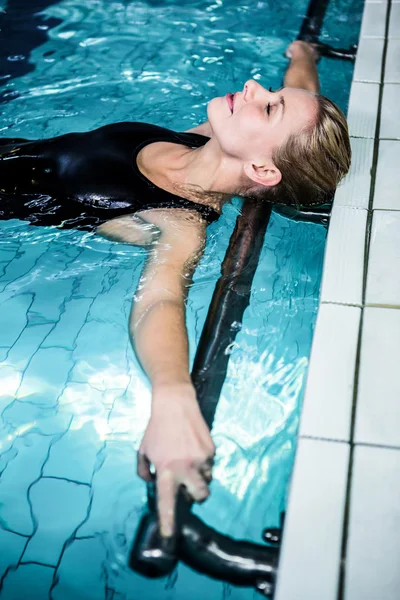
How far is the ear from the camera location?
2223 millimetres

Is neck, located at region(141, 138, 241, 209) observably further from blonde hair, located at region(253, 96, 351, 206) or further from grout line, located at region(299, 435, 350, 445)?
grout line, located at region(299, 435, 350, 445)

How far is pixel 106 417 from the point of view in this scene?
72.5 inches

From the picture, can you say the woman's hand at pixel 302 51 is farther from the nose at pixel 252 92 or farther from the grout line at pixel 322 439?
the grout line at pixel 322 439

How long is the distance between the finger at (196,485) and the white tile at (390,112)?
2.02 m

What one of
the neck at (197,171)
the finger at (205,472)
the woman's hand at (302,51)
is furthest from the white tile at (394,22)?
the finger at (205,472)

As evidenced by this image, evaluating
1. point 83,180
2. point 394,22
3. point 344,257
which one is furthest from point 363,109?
point 83,180

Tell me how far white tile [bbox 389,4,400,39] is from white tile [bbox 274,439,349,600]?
3166 millimetres

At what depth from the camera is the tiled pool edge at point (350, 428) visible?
1.28m

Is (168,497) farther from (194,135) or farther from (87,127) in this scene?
(87,127)

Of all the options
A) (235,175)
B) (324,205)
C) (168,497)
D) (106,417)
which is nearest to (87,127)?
(235,175)

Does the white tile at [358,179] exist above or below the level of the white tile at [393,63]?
below

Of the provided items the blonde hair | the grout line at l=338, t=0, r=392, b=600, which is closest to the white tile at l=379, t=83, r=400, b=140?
the grout line at l=338, t=0, r=392, b=600

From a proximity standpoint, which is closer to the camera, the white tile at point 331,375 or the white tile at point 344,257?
the white tile at point 331,375

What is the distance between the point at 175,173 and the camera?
7.80ft
